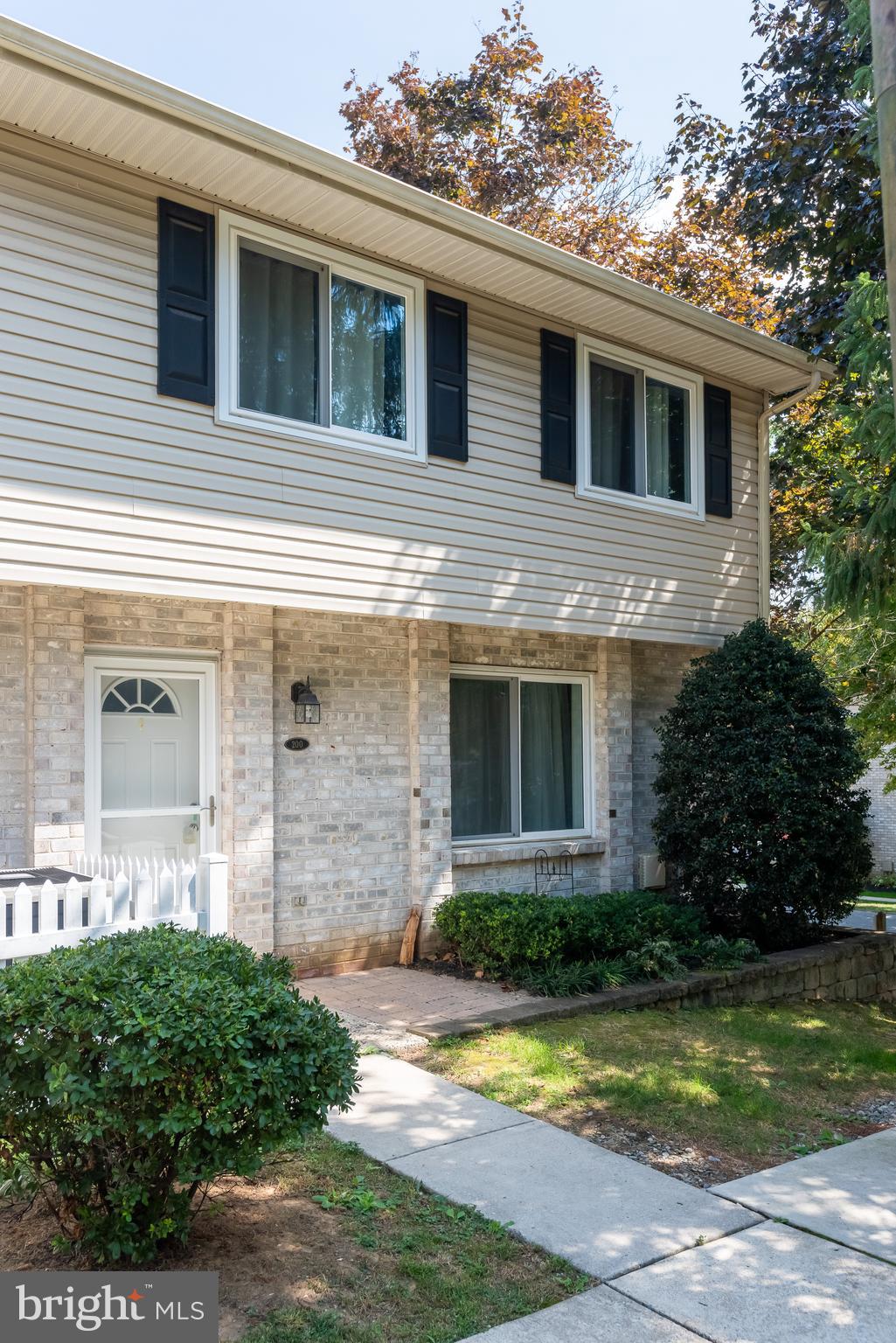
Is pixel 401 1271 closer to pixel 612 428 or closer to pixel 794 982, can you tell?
pixel 794 982

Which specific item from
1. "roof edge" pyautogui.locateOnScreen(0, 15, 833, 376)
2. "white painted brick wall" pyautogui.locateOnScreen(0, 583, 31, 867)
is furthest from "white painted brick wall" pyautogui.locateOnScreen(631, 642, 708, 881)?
"white painted brick wall" pyautogui.locateOnScreen(0, 583, 31, 867)

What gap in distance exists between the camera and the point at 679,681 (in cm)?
1130

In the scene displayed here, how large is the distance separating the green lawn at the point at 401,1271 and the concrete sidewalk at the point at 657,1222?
0.34 feet

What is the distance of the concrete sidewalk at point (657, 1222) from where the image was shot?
11.2ft

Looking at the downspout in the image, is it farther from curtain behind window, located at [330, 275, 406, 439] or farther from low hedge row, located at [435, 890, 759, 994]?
curtain behind window, located at [330, 275, 406, 439]

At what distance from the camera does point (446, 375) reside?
8.29 meters

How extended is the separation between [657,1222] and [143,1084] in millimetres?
2181

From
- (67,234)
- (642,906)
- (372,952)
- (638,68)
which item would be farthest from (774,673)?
(638,68)

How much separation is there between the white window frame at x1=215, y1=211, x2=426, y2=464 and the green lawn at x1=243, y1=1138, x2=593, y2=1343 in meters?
4.66

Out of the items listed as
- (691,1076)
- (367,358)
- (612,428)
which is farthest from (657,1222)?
(612,428)

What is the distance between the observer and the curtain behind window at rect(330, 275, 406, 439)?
7.70m

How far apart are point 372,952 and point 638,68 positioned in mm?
14893

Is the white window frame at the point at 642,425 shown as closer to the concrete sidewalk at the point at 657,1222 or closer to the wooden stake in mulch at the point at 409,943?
the wooden stake in mulch at the point at 409,943

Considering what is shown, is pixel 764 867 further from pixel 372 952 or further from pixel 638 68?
pixel 638 68
